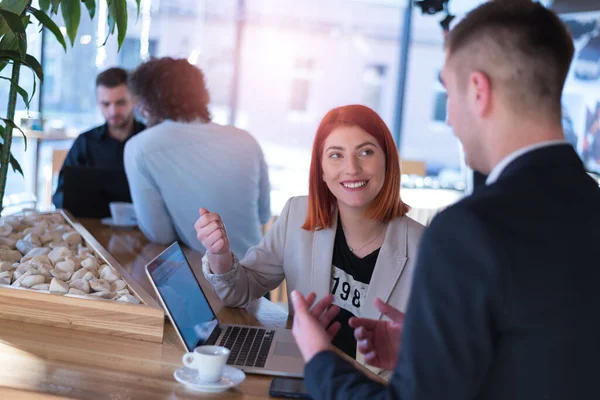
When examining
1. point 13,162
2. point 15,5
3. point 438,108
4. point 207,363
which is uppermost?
point 15,5

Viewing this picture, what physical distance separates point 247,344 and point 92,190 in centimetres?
179

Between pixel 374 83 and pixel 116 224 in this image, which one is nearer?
pixel 116 224

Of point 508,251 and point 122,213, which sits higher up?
point 508,251

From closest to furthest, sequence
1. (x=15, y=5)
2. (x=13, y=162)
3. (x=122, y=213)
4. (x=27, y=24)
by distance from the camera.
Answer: (x=15, y=5) < (x=27, y=24) < (x=13, y=162) < (x=122, y=213)

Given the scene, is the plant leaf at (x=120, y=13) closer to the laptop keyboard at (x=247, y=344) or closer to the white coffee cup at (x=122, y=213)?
the laptop keyboard at (x=247, y=344)

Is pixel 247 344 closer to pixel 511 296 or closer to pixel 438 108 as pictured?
pixel 511 296

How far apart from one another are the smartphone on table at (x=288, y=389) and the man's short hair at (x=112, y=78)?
2866mm

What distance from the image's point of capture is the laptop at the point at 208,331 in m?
1.52

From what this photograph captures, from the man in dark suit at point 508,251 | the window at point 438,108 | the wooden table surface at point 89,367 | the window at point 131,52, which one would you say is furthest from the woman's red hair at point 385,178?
the window at point 438,108

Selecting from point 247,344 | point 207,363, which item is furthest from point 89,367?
point 247,344

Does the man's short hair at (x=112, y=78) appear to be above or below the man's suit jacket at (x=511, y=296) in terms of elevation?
above

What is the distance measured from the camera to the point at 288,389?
4.53 ft

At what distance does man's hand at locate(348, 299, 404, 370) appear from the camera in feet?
4.33

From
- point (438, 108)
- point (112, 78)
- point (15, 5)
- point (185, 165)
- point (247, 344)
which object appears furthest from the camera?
point (438, 108)
